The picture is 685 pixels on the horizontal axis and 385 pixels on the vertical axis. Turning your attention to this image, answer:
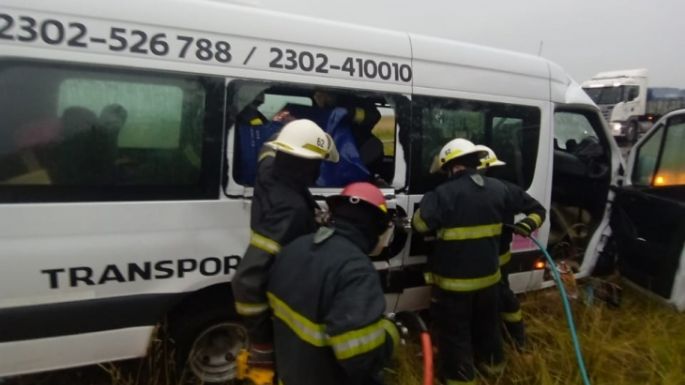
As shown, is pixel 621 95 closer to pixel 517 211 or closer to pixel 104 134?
pixel 517 211

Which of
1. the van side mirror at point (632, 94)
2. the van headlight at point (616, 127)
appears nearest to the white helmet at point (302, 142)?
the van headlight at point (616, 127)

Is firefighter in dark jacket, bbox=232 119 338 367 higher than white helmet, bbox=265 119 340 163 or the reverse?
the reverse

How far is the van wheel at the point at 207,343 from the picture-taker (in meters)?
2.59

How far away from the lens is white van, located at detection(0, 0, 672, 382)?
2.08 metres

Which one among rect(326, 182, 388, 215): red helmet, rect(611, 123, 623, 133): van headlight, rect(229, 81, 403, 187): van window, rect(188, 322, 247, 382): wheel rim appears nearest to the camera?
rect(326, 182, 388, 215): red helmet

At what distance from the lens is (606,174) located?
162 inches

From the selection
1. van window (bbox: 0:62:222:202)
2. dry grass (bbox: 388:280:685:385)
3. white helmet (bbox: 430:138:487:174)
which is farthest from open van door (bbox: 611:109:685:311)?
van window (bbox: 0:62:222:202)

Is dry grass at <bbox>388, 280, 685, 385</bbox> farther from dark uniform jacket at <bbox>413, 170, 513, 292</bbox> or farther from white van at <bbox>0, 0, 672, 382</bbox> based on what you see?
white van at <bbox>0, 0, 672, 382</bbox>

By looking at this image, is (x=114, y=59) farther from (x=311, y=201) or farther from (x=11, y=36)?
(x=311, y=201)

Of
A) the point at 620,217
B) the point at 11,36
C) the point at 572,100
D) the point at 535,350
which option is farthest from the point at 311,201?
the point at 620,217

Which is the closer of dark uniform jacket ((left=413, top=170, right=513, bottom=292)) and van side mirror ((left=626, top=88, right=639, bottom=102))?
dark uniform jacket ((left=413, top=170, right=513, bottom=292))

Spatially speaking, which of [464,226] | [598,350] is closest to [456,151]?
[464,226]

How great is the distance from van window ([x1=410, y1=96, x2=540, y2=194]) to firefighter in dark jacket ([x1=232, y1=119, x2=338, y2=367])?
0.99m

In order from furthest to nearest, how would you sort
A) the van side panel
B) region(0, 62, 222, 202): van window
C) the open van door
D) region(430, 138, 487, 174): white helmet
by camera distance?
1. the open van door
2. the van side panel
3. region(430, 138, 487, 174): white helmet
4. region(0, 62, 222, 202): van window
